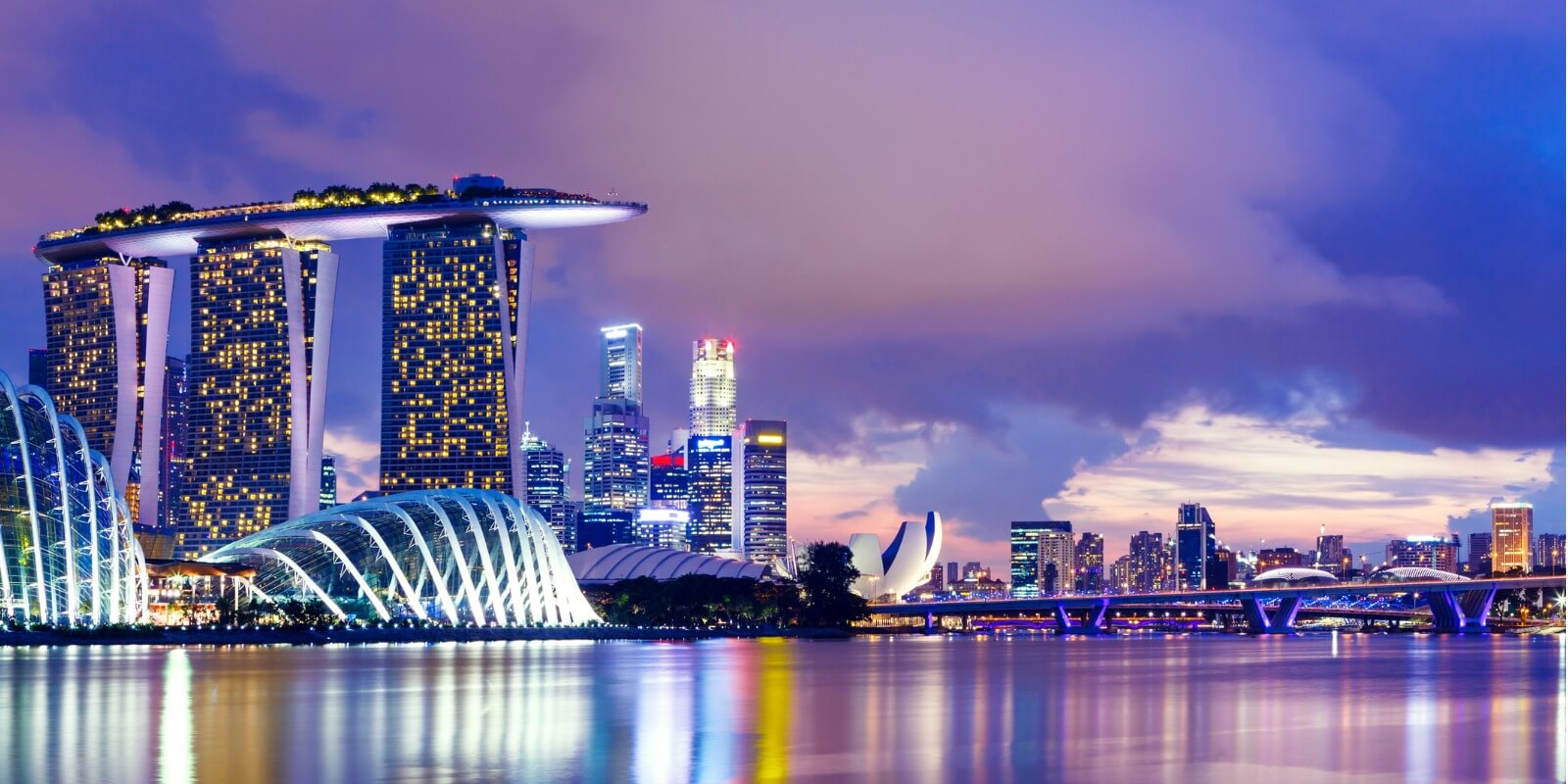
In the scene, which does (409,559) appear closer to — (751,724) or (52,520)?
(52,520)

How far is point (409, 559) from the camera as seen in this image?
485 ft

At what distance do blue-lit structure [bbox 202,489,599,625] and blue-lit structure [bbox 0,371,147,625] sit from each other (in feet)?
77.3

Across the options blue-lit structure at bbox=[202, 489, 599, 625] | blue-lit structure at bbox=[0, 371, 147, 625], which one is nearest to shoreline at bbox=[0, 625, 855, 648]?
blue-lit structure at bbox=[0, 371, 147, 625]

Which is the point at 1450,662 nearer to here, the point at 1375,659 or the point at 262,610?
the point at 1375,659

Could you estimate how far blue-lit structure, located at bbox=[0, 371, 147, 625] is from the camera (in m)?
109

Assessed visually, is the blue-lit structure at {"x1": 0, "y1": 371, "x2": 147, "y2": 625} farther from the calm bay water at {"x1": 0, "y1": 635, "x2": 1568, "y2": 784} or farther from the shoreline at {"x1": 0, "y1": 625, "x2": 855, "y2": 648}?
the calm bay water at {"x1": 0, "y1": 635, "x2": 1568, "y2": 784}

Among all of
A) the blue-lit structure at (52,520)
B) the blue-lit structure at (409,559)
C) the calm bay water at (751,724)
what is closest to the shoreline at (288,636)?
the blue-lit structure at (52,520)

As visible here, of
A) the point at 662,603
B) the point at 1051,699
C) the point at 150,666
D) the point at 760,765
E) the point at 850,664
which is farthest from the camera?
the point at 662,603

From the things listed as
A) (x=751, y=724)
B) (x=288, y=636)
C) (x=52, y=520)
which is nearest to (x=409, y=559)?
(x=288, y=636)

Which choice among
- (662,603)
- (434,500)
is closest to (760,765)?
(434,500)

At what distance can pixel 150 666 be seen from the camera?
81312 mm

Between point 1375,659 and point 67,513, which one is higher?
point 67,513

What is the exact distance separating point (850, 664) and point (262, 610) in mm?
57482

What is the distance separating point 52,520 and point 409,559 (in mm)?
38554
